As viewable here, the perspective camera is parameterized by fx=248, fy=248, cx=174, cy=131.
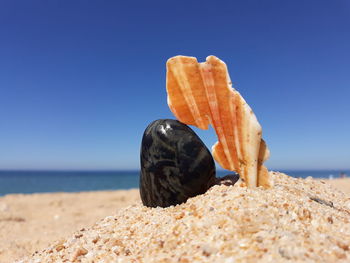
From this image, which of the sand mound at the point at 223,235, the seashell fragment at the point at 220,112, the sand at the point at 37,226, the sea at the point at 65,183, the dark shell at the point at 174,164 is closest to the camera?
the sand mound at the point at 223,235

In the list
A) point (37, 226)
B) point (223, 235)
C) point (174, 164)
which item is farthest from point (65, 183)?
point (223, 235)

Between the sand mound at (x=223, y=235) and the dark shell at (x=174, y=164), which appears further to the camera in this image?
the dark shell at (x=174, y=164)

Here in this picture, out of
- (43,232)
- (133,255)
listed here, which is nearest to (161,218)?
(133,255)

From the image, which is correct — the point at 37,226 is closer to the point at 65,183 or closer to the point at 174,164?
the point at 174,164

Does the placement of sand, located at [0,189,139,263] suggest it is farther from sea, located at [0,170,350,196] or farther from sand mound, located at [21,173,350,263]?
sea, located at [0,170,350,196]

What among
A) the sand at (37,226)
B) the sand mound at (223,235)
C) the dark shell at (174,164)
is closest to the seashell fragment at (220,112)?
the dark shell at (174,164)

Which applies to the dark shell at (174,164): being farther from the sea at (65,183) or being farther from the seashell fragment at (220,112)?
the sea at (65,183)
